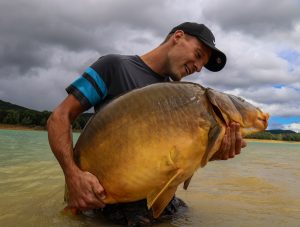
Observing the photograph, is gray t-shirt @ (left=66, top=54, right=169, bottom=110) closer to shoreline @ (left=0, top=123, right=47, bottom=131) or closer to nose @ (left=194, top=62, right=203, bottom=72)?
nose @ (left=194, top=62, right=203, bottom=72)

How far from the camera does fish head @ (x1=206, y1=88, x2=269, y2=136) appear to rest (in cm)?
282

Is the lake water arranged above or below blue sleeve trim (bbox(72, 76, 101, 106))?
below

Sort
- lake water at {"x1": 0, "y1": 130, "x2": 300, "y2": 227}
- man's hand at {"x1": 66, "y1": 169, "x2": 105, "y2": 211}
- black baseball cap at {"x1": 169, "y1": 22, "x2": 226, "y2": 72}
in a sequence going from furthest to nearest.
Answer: lake water at {"x1": 0, "y1": 130, "x2": 300, "y2": 227} < black baseball cap at {"x1": 169, "y1": 22, "x2": 226, "y2": 72} < man's hand at {"x1": 66, "y1": 169, "x2": 105, "y2": 211}

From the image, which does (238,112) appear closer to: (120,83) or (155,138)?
(155,138)

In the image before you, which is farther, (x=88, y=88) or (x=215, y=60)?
(x=215, y=60)

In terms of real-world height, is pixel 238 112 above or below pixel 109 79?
below

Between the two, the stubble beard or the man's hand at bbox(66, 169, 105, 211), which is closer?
the man's hand at bbox(66, 169, 105, 211)

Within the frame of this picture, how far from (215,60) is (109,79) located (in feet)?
3.72

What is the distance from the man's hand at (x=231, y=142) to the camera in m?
2.85

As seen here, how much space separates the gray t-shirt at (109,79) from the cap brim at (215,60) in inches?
20.6

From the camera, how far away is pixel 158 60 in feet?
12.3

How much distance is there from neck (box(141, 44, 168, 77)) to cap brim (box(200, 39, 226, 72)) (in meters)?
0.40

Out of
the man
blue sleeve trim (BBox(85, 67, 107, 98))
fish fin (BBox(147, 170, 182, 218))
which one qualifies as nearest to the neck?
the man

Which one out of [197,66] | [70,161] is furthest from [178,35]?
[70,161]
